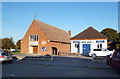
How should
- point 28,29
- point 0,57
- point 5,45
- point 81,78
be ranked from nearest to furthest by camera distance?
point 81,78 → point 0,57 → point 28,29 → point 5,45

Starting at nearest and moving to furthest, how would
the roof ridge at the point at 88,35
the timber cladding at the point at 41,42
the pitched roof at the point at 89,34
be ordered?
1. the roof ridge at the point at 88,35
2. the pitched roof at the point at 89,34
3. the timber cladding at the point at 41,42

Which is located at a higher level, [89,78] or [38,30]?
[38,30]

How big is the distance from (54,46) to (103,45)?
10.5m

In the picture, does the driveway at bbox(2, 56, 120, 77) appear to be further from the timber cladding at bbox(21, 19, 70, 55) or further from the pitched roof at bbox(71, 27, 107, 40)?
the timber cladding at bbox(21, 19, 70, 55)

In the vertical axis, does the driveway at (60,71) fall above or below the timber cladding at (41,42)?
below

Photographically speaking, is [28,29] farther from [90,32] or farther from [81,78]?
[81,78]

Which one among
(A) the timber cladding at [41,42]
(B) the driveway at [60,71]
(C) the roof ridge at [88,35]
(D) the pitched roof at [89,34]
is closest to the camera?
(B) the driveway at [60,71]

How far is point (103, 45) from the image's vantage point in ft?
87.0

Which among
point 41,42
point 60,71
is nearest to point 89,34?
point 41,42

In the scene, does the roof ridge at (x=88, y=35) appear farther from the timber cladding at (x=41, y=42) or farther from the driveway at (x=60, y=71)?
the driveway at (x=60, y=71)

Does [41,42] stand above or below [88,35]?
below

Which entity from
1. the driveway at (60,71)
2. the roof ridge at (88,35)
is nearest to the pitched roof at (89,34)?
the roof ridge at (88,35)

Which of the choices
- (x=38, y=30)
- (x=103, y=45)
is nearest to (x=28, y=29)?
(x=38, y=30)

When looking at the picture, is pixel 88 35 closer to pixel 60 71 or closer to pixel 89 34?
pixel 89 34
